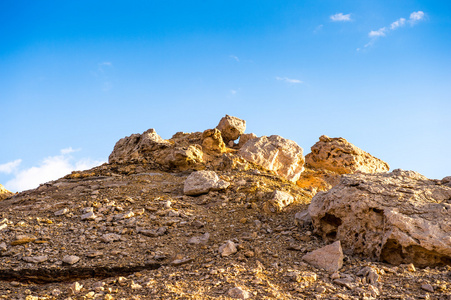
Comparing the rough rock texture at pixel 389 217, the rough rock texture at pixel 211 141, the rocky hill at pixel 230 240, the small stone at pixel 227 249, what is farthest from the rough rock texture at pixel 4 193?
the rough rock texture at pixel 389 217

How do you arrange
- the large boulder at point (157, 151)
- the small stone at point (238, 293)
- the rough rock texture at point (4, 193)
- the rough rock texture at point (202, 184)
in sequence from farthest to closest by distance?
the rough rock texture at point (4, 193)
the large boulder at point (157, 151)
the rough rock texture at point (202, 184)
the small stone at point (238, 293)

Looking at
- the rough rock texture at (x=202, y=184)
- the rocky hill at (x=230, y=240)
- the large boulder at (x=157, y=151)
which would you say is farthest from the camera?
the large boulder at (x=157, y=151)

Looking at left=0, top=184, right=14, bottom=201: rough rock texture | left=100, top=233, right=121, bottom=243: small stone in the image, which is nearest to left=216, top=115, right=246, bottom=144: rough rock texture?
left=0, top=184, right=14, bottom=201: rough rock texture

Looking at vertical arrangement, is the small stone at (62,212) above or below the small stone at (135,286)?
above

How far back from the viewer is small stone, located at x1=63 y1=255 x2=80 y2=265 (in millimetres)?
7070

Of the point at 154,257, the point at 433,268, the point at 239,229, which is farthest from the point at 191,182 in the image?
the point at 433,268

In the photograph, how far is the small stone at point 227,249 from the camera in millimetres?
7113

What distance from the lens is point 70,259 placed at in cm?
711

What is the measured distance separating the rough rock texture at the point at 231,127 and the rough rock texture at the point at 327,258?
10744 millimetres

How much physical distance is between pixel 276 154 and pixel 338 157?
6072 millimetres

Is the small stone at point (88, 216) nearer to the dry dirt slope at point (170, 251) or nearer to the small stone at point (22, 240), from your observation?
the dry dirt slope at point (170, 251)

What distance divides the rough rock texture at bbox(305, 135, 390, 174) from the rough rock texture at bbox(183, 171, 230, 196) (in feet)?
36.5

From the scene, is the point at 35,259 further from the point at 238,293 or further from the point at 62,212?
the point at 238,293

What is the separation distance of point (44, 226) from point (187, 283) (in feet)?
13.9
